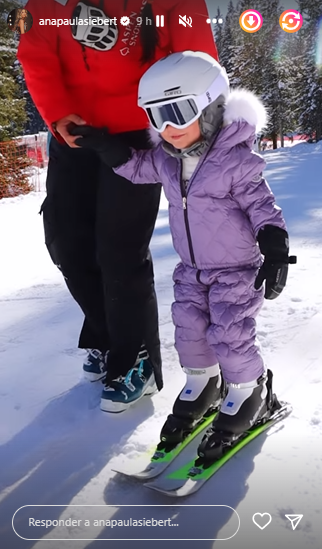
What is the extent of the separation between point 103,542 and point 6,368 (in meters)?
0.88

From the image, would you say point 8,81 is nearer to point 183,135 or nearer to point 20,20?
point 20,20

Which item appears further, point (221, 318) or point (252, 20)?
point (252, 20)

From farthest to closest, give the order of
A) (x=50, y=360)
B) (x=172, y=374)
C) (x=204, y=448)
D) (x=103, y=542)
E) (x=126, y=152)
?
(x=50, y=360) < (x=172, y=374) < (x=126, y=152) < (x=204, y=448) < (x=103, y=542)

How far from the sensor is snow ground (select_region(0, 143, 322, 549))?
3.46 ft

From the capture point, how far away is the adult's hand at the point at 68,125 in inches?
56.0

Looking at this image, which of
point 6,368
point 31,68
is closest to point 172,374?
point 6,368

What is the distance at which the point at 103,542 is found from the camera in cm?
101

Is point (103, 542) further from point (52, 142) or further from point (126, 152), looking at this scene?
point (52, 142)

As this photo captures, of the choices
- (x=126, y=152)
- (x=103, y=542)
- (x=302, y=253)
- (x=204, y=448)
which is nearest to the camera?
(x=103, y=542)

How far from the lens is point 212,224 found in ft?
4.30

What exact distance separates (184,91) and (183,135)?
0.33 feet

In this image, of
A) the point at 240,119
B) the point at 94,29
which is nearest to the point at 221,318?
the point at 240,119

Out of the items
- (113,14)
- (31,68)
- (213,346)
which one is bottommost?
(213,346)

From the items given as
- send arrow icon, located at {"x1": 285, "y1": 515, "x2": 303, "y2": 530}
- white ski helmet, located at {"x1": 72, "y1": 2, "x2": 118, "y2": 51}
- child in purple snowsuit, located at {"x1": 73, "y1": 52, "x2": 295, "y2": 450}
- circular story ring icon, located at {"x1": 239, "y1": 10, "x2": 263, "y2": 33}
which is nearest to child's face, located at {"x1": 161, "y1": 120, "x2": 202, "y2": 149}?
child in purple snowsuit, located at {"x1": 73, "y1": 52, "x2": 295, "y2": 450}
